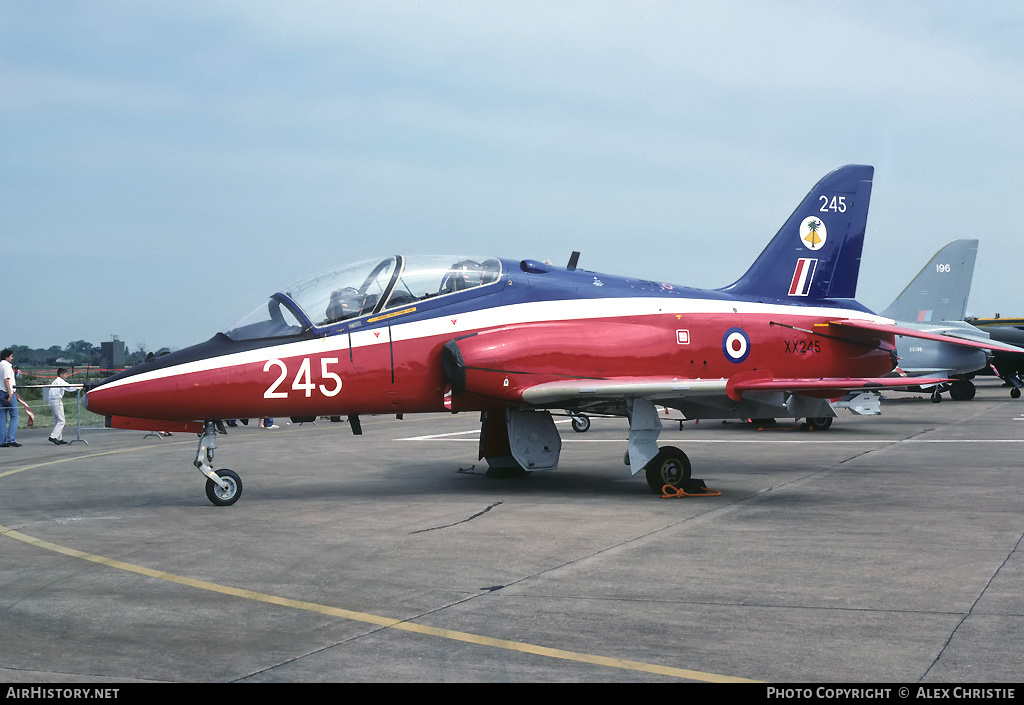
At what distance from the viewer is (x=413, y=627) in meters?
5.85

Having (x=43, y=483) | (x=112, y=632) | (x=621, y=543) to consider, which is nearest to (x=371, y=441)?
(x=43, y=483)

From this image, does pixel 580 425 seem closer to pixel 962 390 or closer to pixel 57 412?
pixel 57 412

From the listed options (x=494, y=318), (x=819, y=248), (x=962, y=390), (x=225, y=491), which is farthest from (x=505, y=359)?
(x=962, y=390)

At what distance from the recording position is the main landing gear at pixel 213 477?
35.7ft

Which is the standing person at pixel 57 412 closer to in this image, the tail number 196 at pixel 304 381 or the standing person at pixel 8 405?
the standing person at pixel 8 405

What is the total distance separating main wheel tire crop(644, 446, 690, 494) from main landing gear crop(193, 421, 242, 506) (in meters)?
5.14

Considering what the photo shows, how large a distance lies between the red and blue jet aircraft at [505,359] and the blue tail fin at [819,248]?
0.70 meters

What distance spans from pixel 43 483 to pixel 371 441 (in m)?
8.25

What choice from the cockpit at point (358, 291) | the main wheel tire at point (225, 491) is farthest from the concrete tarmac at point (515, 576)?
the cockpit at point (358, 291)

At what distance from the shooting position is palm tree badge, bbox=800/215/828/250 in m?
14.8

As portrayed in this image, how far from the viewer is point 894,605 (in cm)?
629

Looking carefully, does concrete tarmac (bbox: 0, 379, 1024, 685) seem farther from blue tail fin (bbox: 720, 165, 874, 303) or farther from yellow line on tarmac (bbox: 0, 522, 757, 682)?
blue tail fin (bbox: 720, 165, 874, 303)

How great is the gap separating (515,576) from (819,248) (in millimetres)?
9602

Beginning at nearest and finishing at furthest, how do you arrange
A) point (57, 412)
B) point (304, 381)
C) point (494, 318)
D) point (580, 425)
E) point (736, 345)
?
point (304, 381) < point (494, 318) < point (736, 345) < point (57, 412) < point (580, 425)
